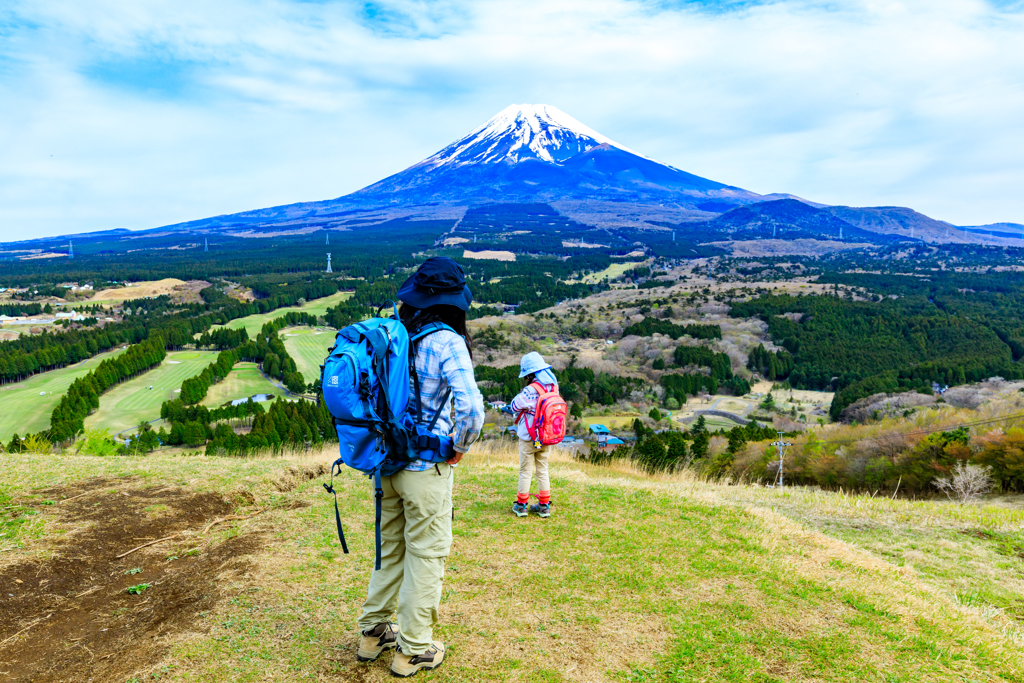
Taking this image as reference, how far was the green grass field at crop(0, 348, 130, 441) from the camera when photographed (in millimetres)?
48594

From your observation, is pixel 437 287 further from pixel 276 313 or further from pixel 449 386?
pixel 276 313

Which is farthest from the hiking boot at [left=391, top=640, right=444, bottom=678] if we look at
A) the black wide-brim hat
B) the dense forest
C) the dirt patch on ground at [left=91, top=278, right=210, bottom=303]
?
the dirt patch on ground at [left=91, top=278, right=210, bottom=303]

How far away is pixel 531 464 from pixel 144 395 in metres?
63.1

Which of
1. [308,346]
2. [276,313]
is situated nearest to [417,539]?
[308,346]

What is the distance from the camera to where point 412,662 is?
155 inches

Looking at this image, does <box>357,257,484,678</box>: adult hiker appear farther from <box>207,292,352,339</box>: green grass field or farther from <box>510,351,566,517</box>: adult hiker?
<box>207,292,352,339</box>: green grass field

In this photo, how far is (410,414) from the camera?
3.83 m

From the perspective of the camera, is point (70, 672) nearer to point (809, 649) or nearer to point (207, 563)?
point (207, 563)

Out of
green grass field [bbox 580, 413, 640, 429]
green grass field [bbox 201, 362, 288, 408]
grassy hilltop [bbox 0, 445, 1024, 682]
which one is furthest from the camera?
green grass field [bbox 201, 362, 288, 408]

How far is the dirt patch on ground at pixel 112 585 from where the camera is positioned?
13.6 ft

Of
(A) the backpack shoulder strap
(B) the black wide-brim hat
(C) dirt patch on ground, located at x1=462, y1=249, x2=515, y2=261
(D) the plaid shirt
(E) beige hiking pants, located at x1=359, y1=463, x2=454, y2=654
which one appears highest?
(C) dirt patch on ground, located at x1=462, y1=249, x2=515, y2=261

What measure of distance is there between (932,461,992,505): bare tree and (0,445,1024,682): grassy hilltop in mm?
7736

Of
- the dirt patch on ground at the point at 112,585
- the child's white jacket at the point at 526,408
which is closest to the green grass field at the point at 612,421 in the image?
the child's white jacket at the point at 526,408

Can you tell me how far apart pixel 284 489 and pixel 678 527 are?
5840 millimetres
